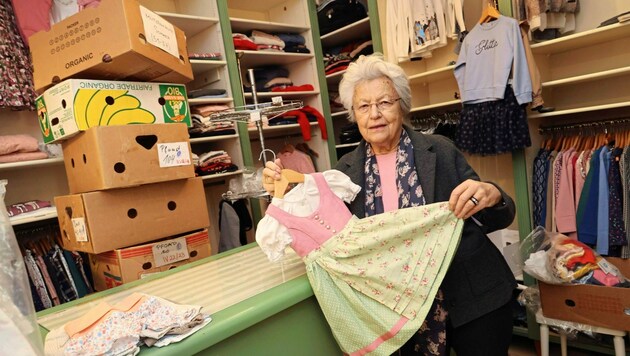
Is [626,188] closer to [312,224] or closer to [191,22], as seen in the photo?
[312,224]

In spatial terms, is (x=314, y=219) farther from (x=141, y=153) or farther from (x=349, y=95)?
(x=141, y=153)

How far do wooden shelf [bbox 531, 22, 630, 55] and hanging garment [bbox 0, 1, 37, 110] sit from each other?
10.3 ft

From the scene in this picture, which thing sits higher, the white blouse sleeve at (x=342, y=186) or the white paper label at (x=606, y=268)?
the white blouse sleeve at (x=342, y=186)

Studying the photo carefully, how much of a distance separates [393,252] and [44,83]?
70.0 inches

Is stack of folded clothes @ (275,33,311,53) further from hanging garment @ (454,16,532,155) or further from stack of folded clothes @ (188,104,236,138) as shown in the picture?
hanging garment @ (454,16,532,155)

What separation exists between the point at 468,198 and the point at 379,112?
0.46 metres

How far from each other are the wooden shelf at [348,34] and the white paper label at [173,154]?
2.18m

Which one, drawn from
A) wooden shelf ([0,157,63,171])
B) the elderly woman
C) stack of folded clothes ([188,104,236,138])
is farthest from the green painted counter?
stack of folded clothes ([188,104,236,138])

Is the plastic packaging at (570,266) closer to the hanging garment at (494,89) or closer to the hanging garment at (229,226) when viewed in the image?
the hanging garment at (494,89)

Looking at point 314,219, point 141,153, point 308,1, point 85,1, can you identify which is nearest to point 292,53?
point 308,1

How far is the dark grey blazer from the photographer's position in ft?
4.30

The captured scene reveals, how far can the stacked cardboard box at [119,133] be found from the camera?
1685 millimetres

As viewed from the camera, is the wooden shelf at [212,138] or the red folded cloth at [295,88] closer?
the wooden shelf at [212,138]

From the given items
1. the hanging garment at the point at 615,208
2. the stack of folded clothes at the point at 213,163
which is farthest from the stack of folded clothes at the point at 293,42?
the hanging garment at the point at 615,208
